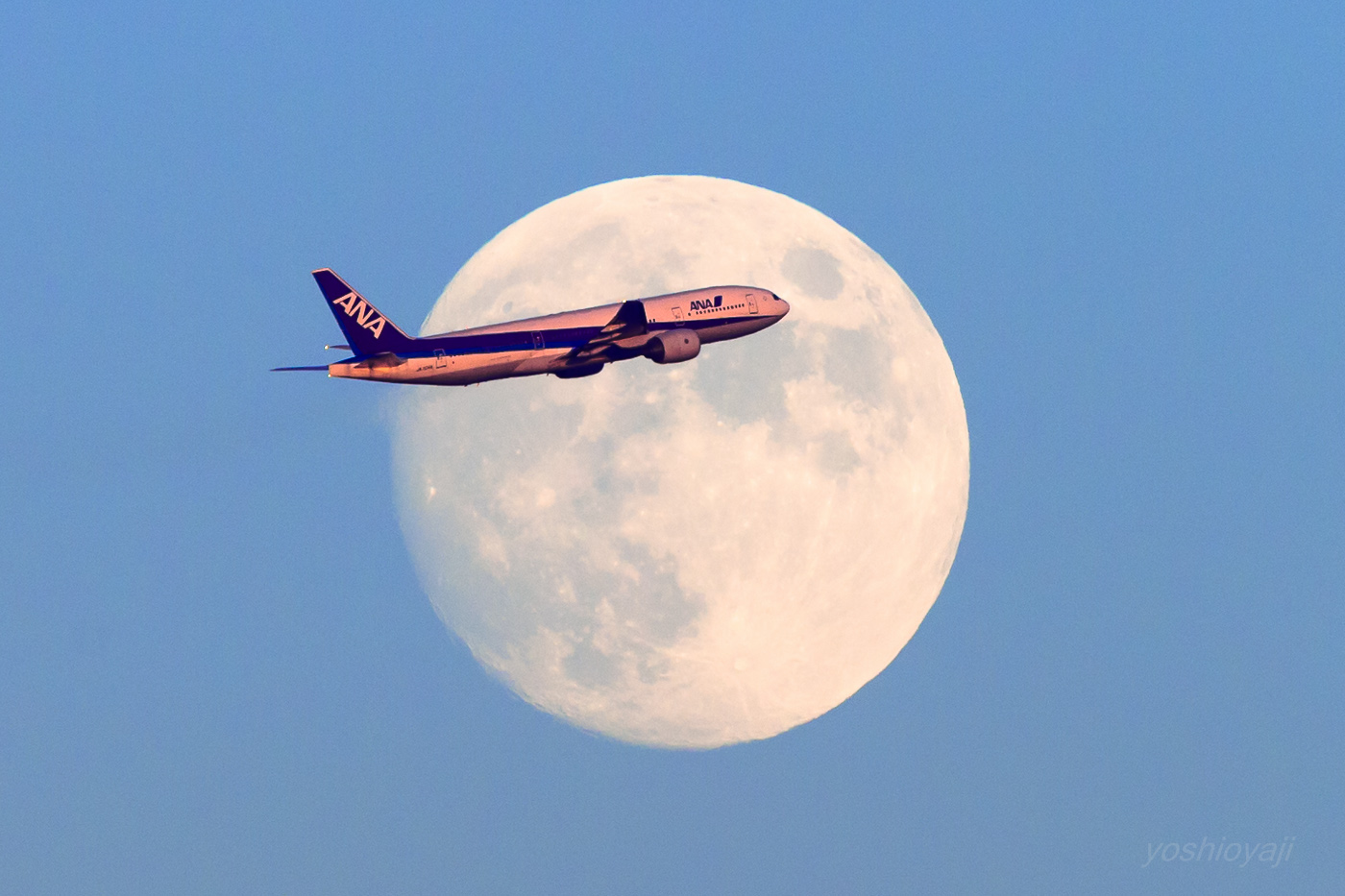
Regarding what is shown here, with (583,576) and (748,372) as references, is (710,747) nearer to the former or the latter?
(583,576)

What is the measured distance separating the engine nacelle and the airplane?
2.3 inches

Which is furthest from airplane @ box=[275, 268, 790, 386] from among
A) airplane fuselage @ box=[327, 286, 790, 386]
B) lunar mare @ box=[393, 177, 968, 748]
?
lunar mare @ box=[393, 177, 968, 748]

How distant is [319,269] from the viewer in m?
124

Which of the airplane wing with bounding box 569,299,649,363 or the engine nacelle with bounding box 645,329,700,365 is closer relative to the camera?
the airplane wing with bounding box 569,299,649,363

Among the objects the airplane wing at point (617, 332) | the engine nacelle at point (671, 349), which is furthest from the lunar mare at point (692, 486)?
the airplane wing at point (617, 332)

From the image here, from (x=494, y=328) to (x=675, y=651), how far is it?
21.8 m

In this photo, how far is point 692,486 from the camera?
12231cm

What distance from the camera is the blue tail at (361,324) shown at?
122 metres

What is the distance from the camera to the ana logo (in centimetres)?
12262

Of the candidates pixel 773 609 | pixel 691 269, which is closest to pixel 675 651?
pixel 773 609

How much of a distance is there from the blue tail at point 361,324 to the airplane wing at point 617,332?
10.4 m

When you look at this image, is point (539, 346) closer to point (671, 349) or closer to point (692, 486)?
point (671, 349)

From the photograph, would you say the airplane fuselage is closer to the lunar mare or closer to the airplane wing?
the airplane wing

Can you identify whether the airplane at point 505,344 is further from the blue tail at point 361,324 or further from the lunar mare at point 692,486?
the lunar mare at point 692,486
